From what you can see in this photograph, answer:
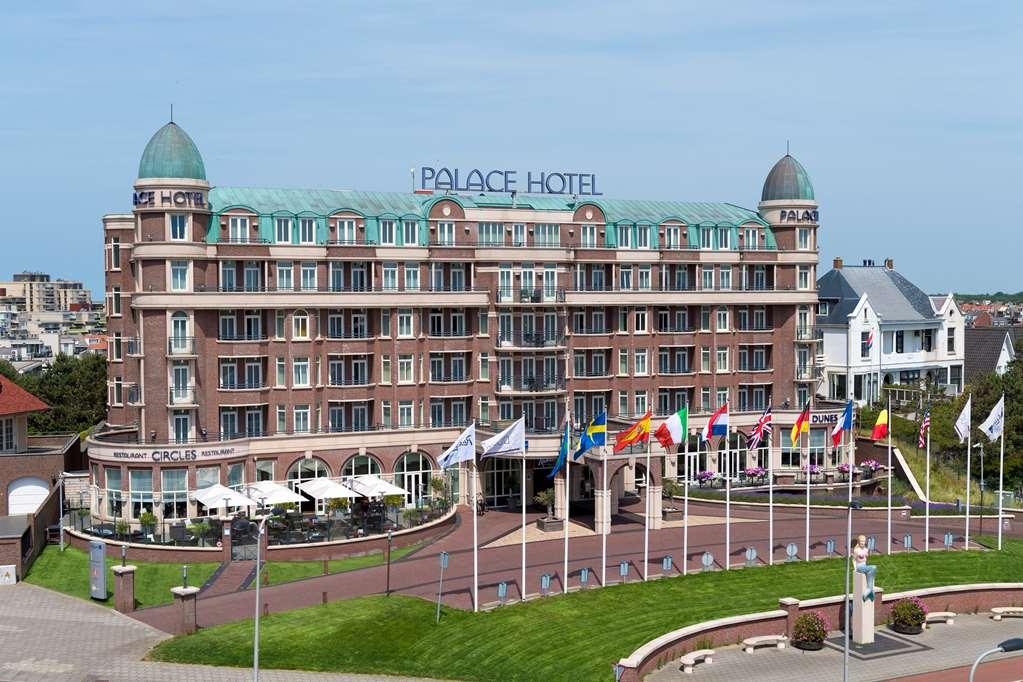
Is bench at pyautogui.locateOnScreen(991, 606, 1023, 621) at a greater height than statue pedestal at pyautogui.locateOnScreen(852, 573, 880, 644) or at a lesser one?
lesser

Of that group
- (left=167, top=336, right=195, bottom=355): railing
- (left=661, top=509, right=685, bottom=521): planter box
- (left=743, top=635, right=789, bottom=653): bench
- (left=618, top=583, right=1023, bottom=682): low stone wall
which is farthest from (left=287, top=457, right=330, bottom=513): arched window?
(left=743, top=635, right=789, bottom=653): bench

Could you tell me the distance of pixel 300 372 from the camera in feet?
265

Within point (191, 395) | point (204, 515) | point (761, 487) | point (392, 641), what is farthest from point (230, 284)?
point (761, 487)

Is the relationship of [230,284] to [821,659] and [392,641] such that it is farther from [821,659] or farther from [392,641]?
[821,659]

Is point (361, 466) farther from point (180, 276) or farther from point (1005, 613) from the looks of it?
point (1005, 613)

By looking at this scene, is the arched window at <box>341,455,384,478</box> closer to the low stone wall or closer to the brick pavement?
the brick pavement

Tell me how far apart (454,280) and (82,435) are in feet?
102

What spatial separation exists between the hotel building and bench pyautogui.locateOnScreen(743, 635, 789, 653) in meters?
23.4

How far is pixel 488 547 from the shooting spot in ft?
237

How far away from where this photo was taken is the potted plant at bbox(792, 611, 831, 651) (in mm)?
55469

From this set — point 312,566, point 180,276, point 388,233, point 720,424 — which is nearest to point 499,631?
point 312,566

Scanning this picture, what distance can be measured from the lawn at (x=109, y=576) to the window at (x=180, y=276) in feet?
56.4

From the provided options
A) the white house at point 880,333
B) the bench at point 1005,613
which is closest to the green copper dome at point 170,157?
the bench at point 1005,613

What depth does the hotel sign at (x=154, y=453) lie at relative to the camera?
244 ft
